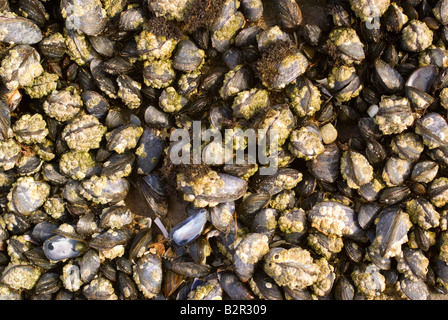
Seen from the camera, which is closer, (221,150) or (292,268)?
(292,268)

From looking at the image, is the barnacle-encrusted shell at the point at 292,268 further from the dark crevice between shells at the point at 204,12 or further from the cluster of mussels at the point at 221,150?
the dark crevice between shells at the point at 204,12

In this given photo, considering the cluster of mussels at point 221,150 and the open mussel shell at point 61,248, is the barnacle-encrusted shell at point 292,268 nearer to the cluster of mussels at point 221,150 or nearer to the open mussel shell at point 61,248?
the cluster of mussels at point 221,150

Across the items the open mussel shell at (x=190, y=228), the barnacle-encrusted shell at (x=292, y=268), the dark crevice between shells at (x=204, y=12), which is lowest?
the barnacle-encrusted shell at (x=292, y=268)

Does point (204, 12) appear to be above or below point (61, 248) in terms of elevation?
above

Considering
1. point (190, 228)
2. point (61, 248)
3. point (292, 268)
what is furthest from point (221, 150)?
point (61, 248)

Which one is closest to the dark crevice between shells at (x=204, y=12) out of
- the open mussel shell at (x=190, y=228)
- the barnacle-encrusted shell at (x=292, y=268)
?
the open mussel shell at (x=190, y=228)

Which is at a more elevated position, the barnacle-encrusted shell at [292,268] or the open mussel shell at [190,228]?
the open mussel shell at [190,228]

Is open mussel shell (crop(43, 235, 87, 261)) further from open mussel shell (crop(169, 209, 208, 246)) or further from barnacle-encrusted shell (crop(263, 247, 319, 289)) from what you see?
barnacle-encrusted shell (crop(263, 247, 319, 289))

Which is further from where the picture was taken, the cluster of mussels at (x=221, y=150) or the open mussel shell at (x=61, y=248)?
the open mussel shell at (x=61, y=248)

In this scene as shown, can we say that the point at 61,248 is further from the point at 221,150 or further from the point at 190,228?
the point at 221,150
